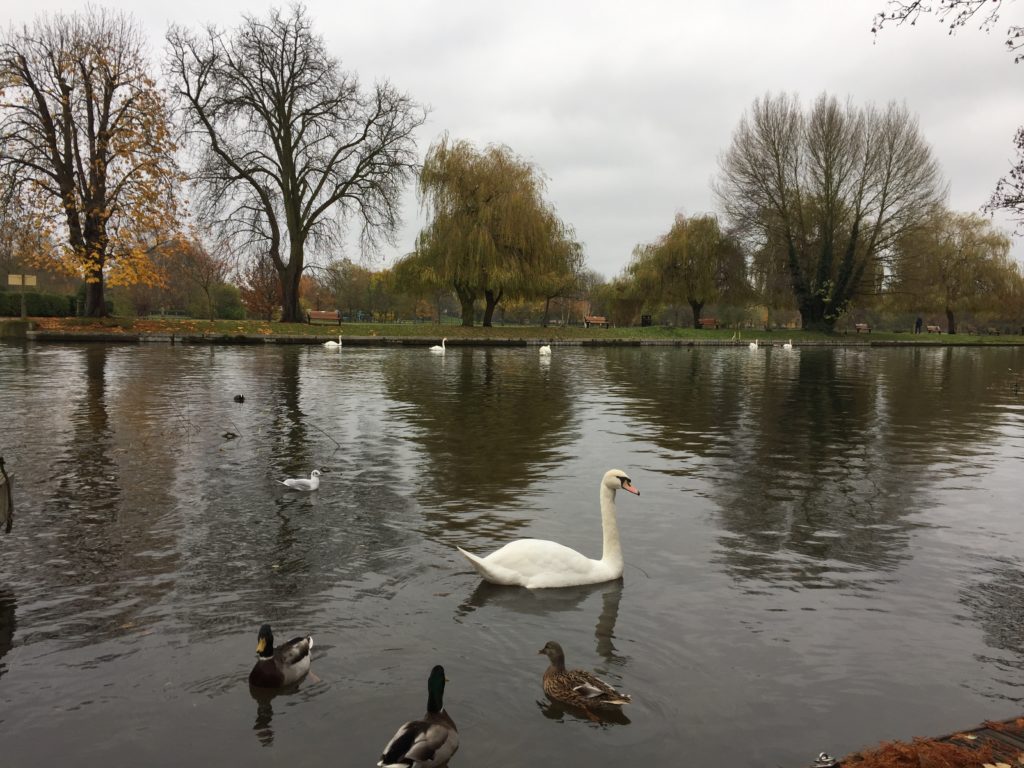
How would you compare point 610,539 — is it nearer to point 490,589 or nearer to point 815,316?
point 490,589

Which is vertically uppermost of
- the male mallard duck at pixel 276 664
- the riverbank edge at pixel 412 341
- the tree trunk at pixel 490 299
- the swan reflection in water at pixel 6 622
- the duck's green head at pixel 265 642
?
the tree trunk at pixel 490 299

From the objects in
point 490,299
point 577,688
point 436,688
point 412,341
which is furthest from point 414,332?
point 436,688

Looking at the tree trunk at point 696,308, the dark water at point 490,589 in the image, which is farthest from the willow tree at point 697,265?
the dark water at point 490,589

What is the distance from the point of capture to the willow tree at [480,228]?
2158 inches

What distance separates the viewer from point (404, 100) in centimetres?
5112

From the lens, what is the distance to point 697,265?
6956 cm

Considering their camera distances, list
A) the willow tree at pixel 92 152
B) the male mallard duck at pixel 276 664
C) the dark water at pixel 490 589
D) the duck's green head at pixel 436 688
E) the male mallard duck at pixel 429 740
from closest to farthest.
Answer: the male mallard duck at pixel 429 740
the duck's green head at pixel 436 688
the dark water at pixel 490 589
the male mallard duck at pixel 276 664
the willow tree at pixel 92 152

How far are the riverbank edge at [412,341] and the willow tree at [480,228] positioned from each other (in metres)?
4.71

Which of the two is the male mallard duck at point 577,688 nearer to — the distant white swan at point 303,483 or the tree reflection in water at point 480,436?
the tree reflection in water at point 480,436

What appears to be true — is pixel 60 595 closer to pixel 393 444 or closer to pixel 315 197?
pixel 393 444

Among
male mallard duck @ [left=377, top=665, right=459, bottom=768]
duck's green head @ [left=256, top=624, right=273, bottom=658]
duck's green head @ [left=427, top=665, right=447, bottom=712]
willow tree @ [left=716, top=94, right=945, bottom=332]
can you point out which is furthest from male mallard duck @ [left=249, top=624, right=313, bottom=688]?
willow tree @ [left=716, top=94, right=945, bottom=332]

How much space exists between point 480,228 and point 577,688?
169 feet

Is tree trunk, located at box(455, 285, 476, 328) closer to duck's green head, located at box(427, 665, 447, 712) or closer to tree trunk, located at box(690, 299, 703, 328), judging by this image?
tree trunk, located at box(690, 299, 703, 328)

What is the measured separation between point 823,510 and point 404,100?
155ft
